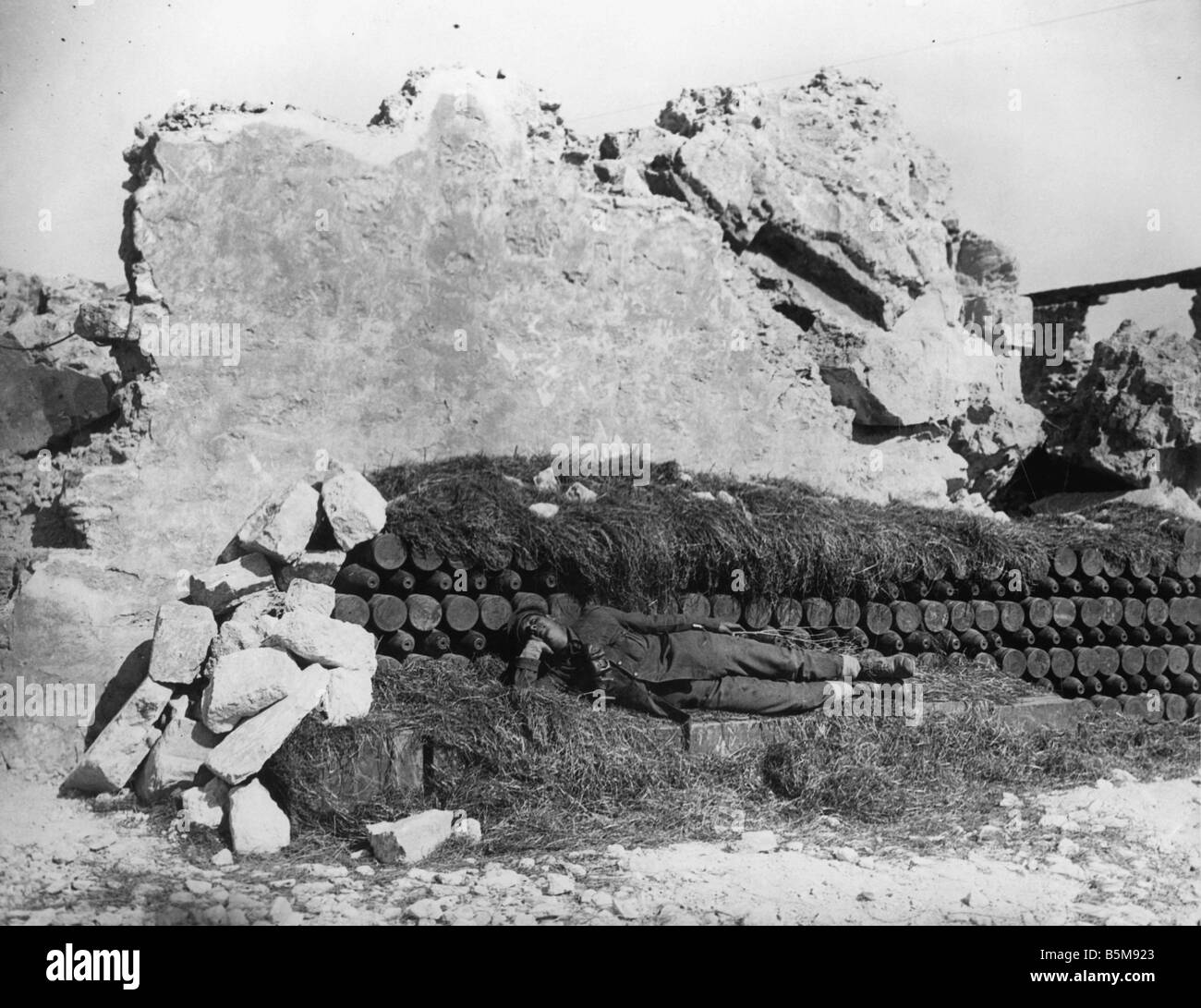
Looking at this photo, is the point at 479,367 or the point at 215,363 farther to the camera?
the point at 479,367

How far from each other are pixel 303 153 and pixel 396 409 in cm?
175

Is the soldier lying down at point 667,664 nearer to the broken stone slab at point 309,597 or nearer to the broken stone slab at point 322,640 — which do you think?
the broken stone slab at point 322,640

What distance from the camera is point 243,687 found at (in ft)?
17.1

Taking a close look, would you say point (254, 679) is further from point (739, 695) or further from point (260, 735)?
point (739, 695)

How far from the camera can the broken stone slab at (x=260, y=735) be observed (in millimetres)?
5023

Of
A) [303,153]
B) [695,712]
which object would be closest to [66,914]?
[695,712]

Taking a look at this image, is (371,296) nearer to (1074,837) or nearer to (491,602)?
(491,602)

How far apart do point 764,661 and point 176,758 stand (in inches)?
120

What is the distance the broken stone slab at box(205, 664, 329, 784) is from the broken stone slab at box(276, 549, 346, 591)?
721 millimetres

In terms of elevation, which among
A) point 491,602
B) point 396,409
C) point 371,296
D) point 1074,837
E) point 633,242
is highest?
point 633,242

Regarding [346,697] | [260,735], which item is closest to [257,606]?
[346,697]

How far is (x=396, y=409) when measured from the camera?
777 cm

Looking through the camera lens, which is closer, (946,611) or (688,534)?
(688,534)

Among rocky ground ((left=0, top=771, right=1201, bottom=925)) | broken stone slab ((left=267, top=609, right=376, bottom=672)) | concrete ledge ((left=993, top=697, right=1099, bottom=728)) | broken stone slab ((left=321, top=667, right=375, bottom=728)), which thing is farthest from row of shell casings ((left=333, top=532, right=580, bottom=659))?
concrete ledge ((left=993, top=697, right=1099, bottom=728))
